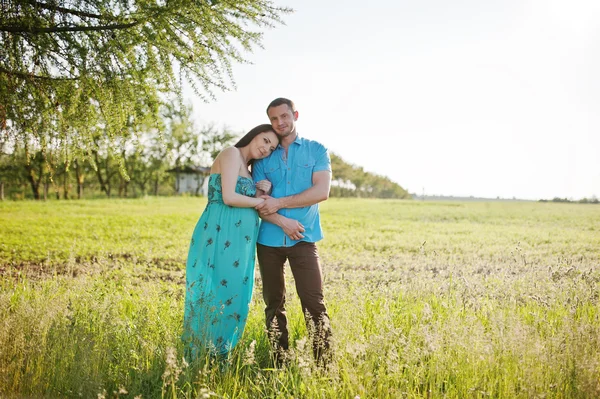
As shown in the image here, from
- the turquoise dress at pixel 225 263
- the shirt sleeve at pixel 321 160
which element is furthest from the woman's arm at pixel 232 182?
the shirt sleeve at pixel 321 160

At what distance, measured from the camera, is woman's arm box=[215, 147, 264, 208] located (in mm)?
4109

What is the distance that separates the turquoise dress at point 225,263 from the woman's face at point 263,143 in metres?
0.27

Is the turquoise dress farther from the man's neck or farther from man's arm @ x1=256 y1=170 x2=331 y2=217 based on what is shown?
the man's neck

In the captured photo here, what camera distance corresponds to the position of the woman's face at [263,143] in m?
4.24

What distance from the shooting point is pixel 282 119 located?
14.0ft

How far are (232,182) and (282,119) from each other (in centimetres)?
75

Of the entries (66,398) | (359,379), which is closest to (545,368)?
(359,379)

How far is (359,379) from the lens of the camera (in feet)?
11.6

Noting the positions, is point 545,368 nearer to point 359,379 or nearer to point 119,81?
point 359,379

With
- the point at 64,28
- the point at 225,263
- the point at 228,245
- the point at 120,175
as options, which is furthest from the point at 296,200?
the point at 120,175

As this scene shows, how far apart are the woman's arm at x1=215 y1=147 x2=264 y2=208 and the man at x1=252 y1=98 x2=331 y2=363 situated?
129 mm

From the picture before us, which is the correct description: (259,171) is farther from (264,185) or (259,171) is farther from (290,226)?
(290,226)

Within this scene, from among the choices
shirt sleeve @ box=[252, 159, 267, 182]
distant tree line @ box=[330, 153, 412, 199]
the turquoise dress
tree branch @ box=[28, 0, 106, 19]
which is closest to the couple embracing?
the turquoise dress

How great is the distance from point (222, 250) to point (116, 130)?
5.59 ft
